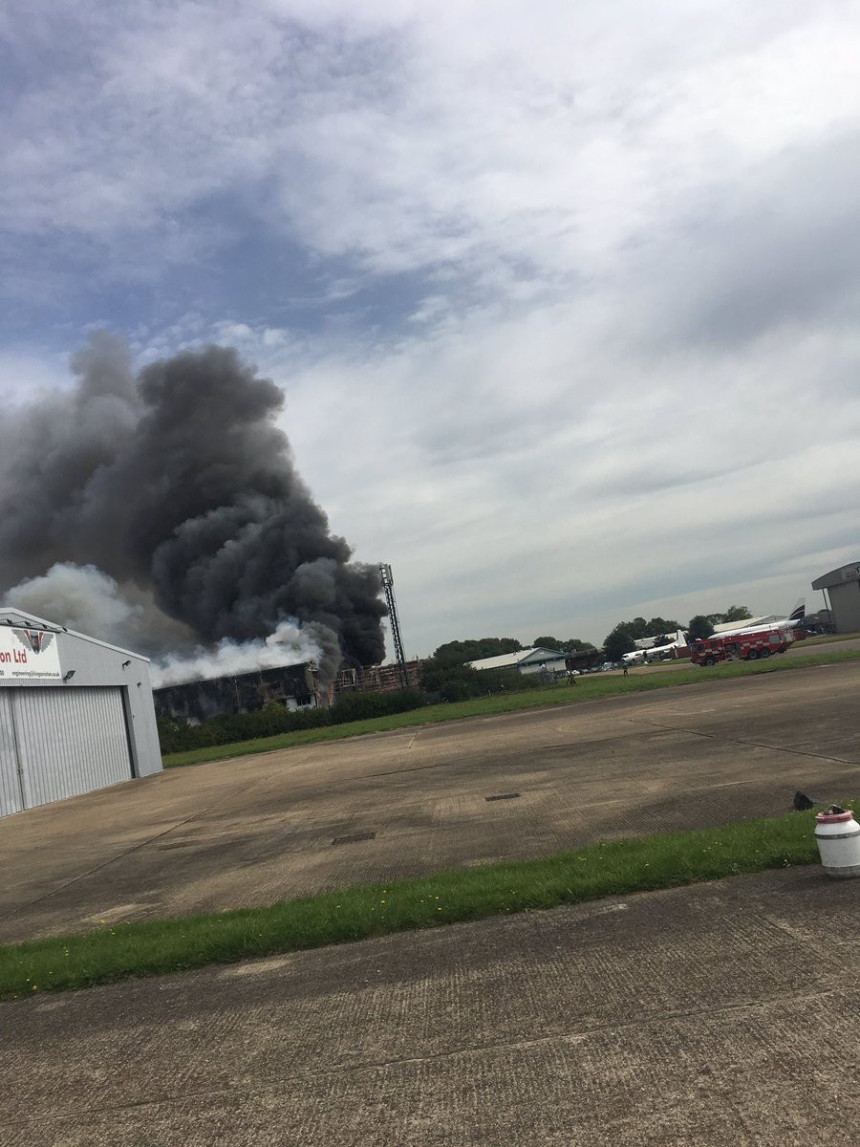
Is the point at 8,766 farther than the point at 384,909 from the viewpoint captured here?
Yes

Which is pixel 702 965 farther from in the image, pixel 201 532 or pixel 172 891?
pixel 201 532

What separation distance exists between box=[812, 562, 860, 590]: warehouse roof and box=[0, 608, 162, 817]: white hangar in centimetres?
5647

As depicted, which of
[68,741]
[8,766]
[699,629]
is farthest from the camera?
[699,629]

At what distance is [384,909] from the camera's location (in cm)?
674

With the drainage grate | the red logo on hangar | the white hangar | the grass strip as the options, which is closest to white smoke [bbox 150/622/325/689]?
the white hangar

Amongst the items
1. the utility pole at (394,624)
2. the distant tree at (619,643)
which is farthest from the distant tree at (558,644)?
the utility pole at (394,624)

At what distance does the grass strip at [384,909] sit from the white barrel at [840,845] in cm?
59

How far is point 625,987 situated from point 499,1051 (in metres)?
0.86

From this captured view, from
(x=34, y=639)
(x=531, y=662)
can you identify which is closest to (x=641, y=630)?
(x=531, y=662)

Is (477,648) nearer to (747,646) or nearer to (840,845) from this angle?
(747,646)

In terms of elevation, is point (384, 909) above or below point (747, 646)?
below

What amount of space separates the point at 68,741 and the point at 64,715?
76 centimetres

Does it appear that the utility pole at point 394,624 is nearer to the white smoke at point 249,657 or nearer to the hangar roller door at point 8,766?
the white smoke at point 249,657

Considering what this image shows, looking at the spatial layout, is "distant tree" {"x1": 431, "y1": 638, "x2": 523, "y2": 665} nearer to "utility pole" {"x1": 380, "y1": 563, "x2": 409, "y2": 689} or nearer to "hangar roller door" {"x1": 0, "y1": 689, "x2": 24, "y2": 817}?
"utility pole" {"x1": 380, "y1": 563, "x2": 409, "y2": 689}
